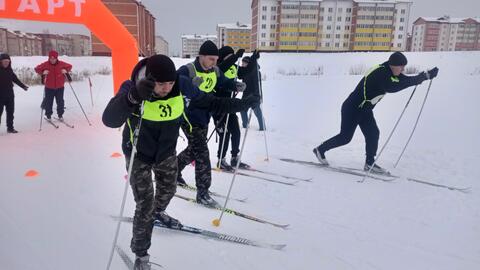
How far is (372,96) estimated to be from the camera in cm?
497

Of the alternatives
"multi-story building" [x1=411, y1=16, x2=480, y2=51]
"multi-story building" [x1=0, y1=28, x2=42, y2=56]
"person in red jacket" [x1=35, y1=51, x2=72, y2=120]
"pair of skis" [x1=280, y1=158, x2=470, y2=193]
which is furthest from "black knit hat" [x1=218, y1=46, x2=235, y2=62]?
"multi-story building" [x1=411, y1=16, x2=480, y2=51]

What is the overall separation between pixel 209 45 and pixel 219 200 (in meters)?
1.74

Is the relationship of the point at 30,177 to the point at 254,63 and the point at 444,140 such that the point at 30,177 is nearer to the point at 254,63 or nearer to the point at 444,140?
the point at 254,63

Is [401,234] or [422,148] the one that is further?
[422,148]

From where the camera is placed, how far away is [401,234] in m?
3.16

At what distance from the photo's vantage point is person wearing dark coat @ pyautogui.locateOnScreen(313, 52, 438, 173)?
478cm

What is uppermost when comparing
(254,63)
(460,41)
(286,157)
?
(460,41)

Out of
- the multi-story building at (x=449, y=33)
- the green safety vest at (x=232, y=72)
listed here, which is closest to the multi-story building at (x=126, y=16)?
the green safety vest at (x=232, y=72)

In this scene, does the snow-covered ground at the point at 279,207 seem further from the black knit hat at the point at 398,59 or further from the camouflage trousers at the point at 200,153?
the black knit hat at the point at 398,59

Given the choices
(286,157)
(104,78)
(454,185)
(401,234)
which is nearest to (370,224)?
(401,234)

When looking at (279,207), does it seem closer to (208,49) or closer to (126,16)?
(208,49)

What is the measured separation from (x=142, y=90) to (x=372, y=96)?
3.96 meters

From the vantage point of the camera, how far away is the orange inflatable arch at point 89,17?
6348 millimetres

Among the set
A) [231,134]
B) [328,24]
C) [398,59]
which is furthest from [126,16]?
[398,59]
